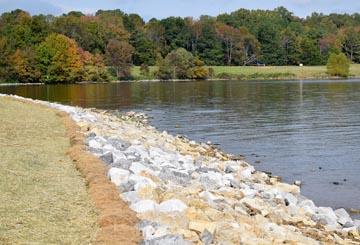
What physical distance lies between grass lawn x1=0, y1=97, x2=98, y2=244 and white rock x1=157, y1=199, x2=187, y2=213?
1.16 metres

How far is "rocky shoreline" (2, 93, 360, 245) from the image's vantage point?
894cm

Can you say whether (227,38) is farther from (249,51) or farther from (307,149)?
(307,149)

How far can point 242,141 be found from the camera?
93.5 ft

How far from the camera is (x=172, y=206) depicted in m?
9.85

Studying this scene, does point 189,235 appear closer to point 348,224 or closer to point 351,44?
point 348,224

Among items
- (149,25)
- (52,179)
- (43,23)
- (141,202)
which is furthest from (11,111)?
(149,25)

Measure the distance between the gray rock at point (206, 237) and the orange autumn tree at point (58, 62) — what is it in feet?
364

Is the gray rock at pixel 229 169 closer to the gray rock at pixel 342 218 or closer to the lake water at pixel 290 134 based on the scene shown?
the lake water at pixel 290 134

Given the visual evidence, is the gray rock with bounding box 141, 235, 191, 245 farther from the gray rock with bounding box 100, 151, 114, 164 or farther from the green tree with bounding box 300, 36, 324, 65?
the green tree with bounding box 300, 36, 324, 65

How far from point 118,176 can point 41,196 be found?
1.79 metres

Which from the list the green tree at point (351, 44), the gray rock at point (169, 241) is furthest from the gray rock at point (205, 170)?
the green tree at point (351, 44)

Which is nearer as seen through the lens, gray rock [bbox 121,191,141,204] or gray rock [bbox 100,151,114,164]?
gray rock [bbox 121,191,141,204]

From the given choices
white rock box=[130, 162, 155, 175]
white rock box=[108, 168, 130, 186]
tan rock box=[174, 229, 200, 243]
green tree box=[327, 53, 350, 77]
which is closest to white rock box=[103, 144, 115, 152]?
white rock box=[130, 162, 155, 175]

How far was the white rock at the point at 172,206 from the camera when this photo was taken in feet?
32.1
